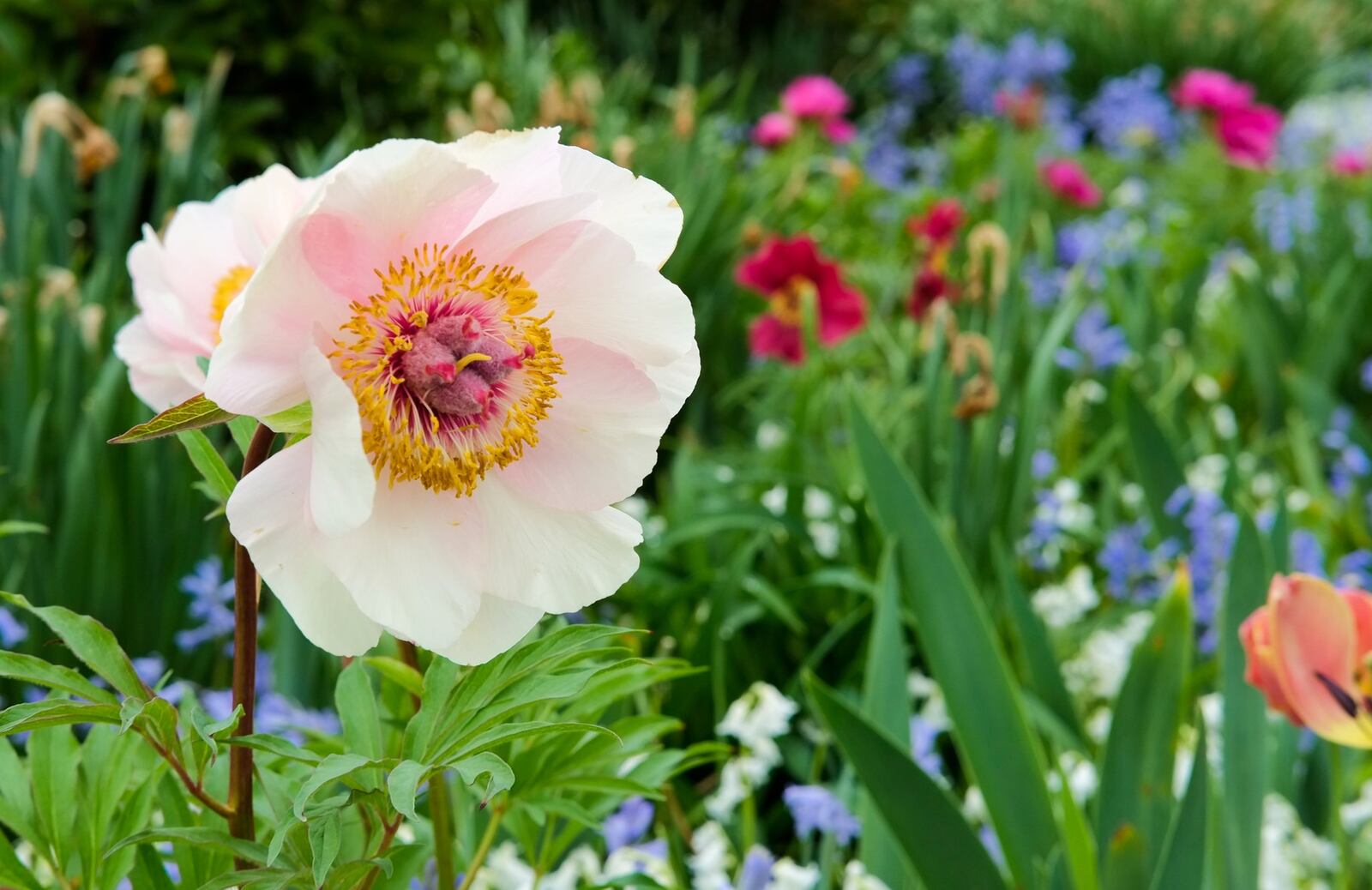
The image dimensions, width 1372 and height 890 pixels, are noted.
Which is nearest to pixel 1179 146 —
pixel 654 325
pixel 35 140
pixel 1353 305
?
pixel 1353 305

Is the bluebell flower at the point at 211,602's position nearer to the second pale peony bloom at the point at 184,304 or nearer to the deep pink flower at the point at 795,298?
the second pale peony bloom at the point at 184,304

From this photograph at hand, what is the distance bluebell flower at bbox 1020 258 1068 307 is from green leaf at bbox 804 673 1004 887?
1955 millimetres

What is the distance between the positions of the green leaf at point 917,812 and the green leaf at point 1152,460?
88 centimetres

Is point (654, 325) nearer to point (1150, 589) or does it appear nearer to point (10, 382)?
point (10, 382)

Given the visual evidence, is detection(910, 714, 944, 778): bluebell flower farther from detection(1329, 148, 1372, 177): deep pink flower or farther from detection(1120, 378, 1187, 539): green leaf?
detection(1329, 148, 1372, 177): deep pink flower

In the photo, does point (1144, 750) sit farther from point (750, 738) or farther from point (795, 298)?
point (795, 298)

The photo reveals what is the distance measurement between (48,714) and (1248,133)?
3.94 metres

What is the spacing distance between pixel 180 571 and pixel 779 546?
2.56ft

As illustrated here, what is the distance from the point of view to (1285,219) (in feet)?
11.2

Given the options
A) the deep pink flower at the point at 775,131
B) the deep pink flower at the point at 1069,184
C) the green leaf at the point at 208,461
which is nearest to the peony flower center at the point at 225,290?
the green leaf at the point at 208,461

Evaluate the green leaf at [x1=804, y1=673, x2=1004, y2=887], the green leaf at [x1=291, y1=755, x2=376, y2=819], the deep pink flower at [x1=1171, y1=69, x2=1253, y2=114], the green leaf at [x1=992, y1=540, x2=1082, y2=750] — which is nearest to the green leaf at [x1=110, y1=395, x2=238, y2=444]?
the green leaf at [x1=291, y1=755, x2=376, y2=819]

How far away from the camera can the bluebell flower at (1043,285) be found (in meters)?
2.92

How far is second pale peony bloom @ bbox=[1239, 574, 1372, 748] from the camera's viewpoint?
2.77 ft

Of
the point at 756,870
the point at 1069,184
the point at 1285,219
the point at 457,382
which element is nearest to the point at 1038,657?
the point at 756,870
